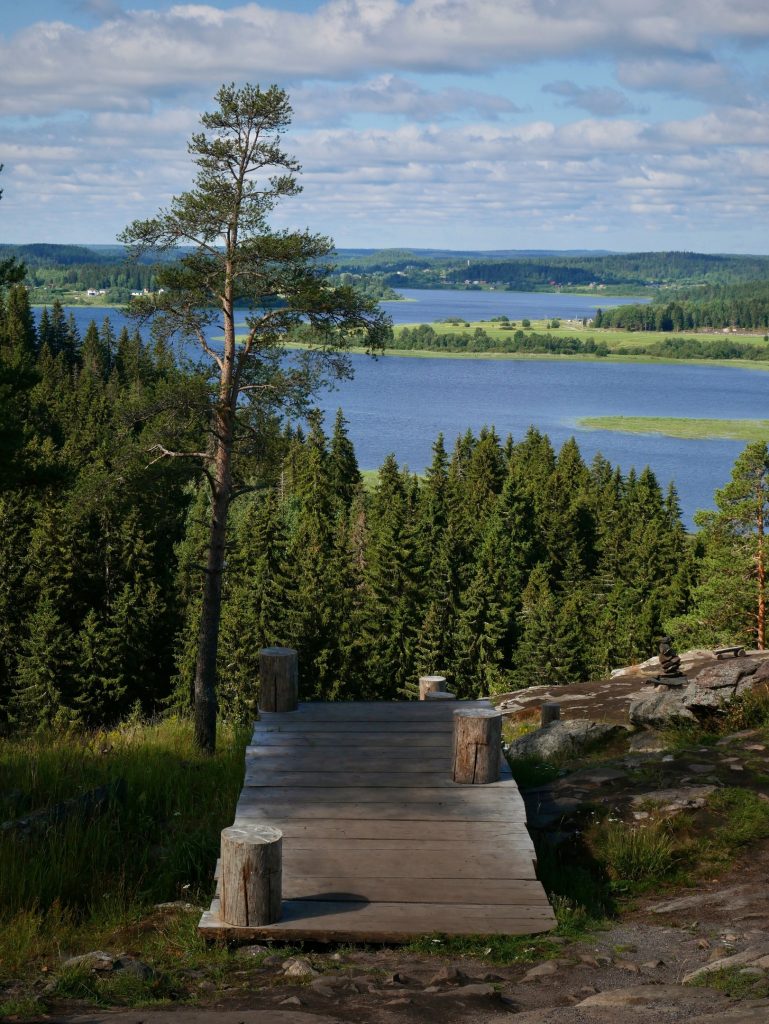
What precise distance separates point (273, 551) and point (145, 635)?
906 centimetres

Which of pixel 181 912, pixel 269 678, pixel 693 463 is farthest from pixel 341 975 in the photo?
pixel 693 463

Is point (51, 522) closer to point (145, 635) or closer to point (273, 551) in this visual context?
point (145, 635)

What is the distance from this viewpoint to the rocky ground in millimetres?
5508

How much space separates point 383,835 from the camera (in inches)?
324

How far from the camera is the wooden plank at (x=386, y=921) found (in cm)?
681

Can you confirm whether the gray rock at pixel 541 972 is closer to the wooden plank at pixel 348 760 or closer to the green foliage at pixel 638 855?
the green foliage at pixel 638 855

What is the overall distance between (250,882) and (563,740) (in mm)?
6885

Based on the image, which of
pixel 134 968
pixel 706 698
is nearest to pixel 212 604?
pixel 706 698

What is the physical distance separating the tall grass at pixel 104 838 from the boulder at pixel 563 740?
3897mm

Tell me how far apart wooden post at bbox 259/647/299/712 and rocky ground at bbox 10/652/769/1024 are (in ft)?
9.66

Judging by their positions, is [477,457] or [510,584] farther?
[477,457]

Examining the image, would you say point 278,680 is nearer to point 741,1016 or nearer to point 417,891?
point 417,891

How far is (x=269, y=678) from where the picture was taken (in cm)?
1125

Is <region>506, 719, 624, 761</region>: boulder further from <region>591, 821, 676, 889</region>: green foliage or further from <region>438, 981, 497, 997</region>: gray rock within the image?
<region>438, 981, 497, 997</region>: gray rock
